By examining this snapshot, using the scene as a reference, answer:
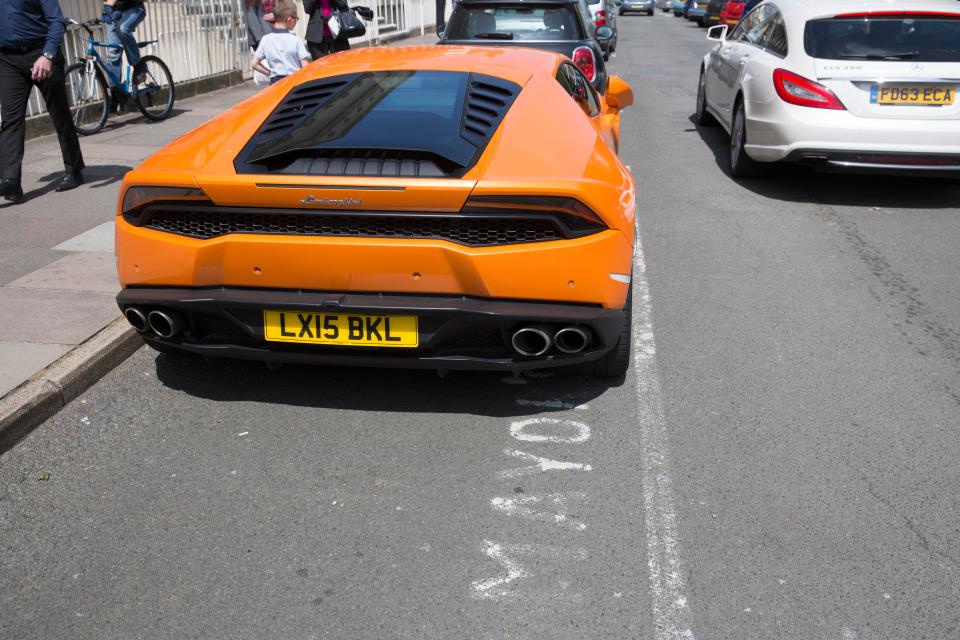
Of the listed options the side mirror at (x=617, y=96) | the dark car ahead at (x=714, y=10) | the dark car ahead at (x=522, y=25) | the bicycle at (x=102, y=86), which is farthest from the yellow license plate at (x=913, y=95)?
the dark car ahead at (x=714, y=10)

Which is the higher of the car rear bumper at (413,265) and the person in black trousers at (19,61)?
the person in black trousers at (19,61)

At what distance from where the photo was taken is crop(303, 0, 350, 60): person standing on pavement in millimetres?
10539

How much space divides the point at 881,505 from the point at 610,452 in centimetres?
104

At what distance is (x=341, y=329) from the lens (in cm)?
389

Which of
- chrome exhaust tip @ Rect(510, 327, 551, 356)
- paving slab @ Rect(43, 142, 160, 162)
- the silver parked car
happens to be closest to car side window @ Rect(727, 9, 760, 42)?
paving slab @ Rect(43, 142, 160, 162)

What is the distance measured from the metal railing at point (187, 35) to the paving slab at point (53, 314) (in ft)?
18.1

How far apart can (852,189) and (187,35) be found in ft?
30.9

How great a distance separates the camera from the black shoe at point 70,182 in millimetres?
8103

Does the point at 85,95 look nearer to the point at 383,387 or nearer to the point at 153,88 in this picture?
the point at 153,88

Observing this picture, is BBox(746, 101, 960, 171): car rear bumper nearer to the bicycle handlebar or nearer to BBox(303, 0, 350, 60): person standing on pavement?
BBox(303, 0, 350, 60): person standing on pavement

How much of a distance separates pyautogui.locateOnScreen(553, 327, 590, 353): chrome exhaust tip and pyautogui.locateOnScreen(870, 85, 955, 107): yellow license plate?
5008 millimetres

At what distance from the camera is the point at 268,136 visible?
4.21 meters

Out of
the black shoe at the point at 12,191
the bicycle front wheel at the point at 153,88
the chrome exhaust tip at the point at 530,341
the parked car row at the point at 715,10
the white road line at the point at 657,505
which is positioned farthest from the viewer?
the parked car row at the point at 715,10

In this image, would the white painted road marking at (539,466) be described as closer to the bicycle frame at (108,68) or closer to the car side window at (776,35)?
the car side window at (776,35)
